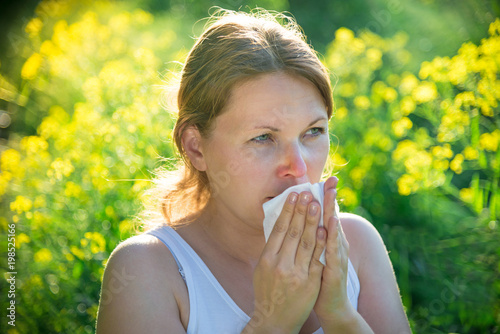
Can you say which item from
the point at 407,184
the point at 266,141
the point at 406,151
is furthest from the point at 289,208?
the point at 406,151

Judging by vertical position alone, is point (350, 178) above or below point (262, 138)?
below

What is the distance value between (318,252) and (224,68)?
27.0 inches

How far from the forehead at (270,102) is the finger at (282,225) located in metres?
0.27

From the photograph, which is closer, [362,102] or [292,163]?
[292,163]

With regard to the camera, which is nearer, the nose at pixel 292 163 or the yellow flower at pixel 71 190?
the nose at pixel 292 163

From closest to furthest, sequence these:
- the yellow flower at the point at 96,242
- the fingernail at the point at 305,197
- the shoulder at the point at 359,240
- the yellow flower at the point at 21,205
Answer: the fingernail at the point at 305,197
the shoulder at the point at 359,240
the yellow flower at the point at 96,242
the yellow flower at the point at 21,205

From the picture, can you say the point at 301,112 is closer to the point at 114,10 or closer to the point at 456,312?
the point at 456,312

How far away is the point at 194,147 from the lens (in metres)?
1.85

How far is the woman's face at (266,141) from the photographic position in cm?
160

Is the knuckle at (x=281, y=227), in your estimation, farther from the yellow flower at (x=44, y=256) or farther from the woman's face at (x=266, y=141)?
the yellow flower at (x=44, y=256)

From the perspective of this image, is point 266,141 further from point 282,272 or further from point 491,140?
point 491,140

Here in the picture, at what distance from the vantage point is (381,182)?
131 inches

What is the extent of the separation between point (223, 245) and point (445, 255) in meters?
1.73

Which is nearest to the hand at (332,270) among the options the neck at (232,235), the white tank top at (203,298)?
the white tank top at (203,298)
